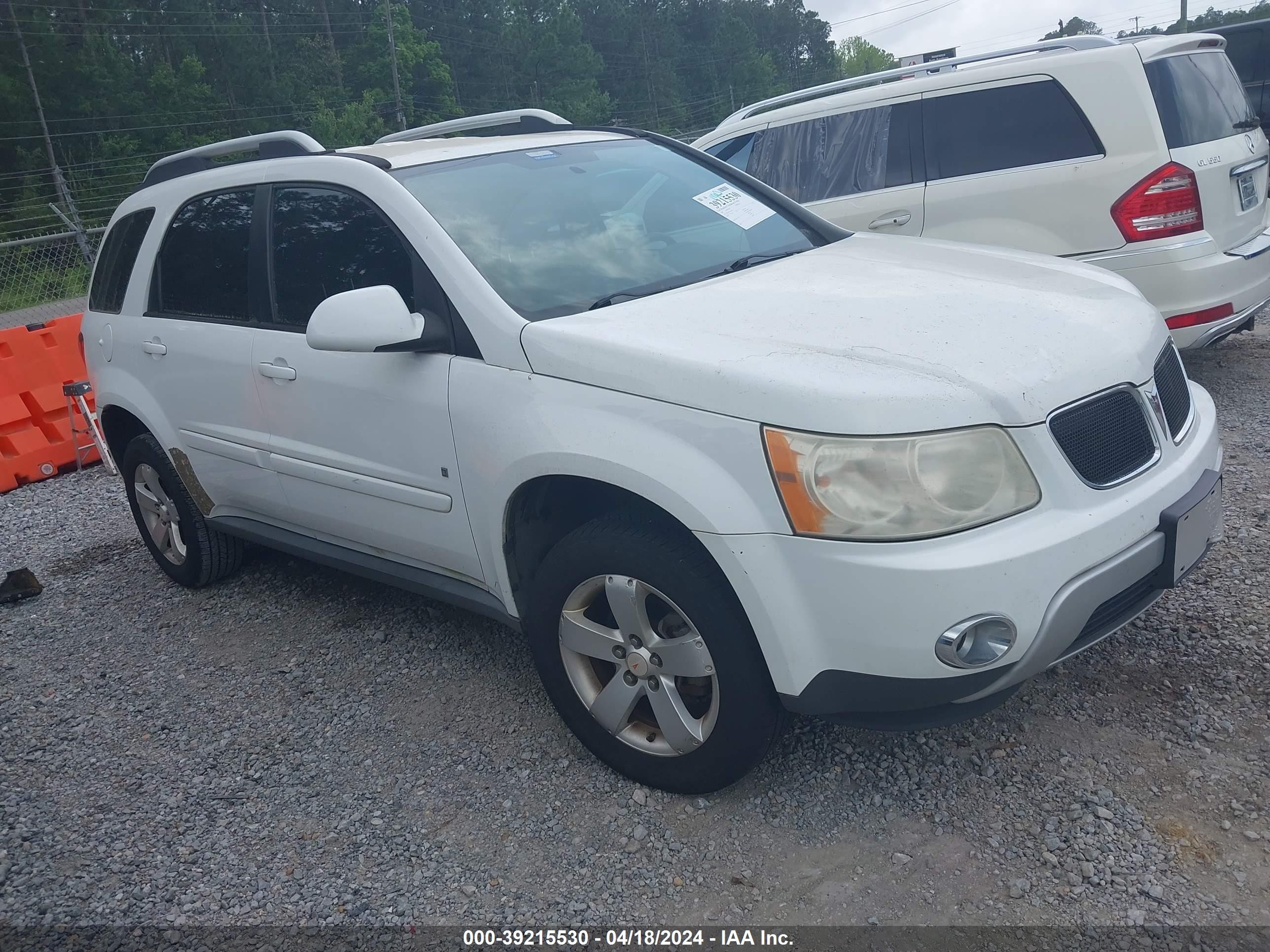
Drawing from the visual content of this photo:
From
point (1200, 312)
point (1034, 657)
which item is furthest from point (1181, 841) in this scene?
point (1200, 312)

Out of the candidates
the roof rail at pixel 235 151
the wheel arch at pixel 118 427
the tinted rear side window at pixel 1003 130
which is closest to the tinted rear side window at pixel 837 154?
the tinted rear side window at pixel 1003 130

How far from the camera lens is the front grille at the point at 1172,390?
9.08 feet

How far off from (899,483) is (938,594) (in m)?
0.25

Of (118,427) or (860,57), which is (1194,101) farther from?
(860,57)

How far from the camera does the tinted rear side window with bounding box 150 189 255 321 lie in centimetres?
390

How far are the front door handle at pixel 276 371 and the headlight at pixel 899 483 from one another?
6.37ft

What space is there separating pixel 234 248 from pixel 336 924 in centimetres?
249

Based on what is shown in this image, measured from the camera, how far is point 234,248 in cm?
393

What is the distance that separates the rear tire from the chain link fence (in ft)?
Answer: 39.6

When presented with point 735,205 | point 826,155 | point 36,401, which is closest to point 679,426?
point 735,205

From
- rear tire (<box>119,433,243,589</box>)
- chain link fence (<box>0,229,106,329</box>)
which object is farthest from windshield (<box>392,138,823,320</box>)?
chain link fence (<box>0,229,106,329</box>)

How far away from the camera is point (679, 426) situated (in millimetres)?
2516

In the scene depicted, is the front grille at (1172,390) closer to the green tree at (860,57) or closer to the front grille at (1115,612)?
the front grille at (1115,612)

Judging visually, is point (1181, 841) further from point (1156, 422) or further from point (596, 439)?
point (596, 439)
